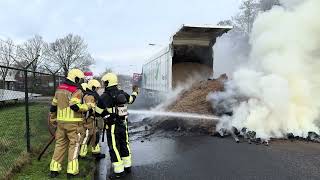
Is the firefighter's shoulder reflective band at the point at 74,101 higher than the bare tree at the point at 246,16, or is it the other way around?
the bare tree at the point at 246,16

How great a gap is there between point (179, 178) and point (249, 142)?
394cm

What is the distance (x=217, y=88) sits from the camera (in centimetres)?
1367

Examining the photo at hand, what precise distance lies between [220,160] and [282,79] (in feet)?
13.7

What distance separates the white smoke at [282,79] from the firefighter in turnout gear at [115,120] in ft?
15.0

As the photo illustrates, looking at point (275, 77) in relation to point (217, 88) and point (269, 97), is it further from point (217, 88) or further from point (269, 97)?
point (217, 88)

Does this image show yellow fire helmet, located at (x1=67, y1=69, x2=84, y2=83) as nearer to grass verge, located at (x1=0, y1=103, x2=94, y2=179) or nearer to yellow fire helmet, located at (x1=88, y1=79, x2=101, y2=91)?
yellow fire helmet, located at (x1=88, y1=79, x2=101, y2=91)

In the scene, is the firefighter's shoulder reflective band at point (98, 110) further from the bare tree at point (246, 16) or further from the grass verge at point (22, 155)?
the bare tree at point (246, 16)

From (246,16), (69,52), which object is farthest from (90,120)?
(69,52)

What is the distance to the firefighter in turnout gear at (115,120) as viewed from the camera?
715cm

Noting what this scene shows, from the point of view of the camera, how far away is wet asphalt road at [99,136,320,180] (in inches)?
278

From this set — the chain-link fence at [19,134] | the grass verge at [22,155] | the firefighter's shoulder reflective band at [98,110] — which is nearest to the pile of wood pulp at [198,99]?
the chain-link fence at [19,134]

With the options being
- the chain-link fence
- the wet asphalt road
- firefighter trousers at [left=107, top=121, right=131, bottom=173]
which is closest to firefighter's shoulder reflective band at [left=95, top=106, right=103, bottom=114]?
firefighter trousers at [left=107, top=121, right=131, bottom=173]

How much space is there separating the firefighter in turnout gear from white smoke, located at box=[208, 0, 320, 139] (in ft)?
15.0

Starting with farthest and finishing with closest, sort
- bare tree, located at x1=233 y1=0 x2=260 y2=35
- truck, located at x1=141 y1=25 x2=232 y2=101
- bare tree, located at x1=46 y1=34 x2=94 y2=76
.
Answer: bare tree, located at x1=46 y1=34 x2=94 y2=76 < bare tree, located at x1=233 y1=0 x2=260 y2=35 < truck, located at x1=141 y1=25 x2=232 y2=101
